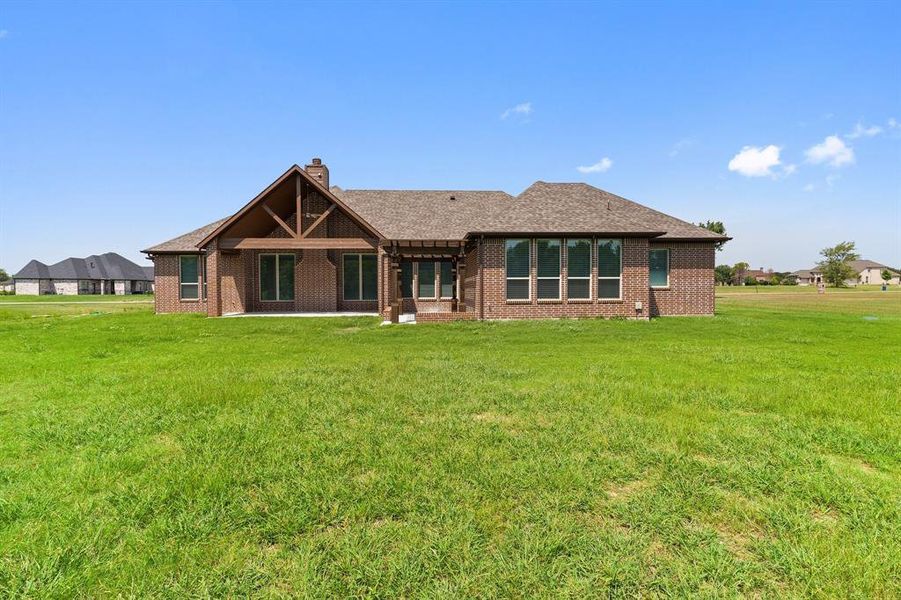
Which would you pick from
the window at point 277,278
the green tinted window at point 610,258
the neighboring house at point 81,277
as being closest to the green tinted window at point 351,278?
the window at point 277,278

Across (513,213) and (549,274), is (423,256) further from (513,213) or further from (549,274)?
(549,274)

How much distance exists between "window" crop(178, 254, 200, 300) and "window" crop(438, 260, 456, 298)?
12241 millimetres

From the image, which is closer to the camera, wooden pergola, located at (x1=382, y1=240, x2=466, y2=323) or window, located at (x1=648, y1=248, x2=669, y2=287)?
wooden pergola, located at (x1=382, y1=240, x2=466, y2=323)

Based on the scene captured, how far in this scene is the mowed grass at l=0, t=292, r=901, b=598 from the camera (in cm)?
233

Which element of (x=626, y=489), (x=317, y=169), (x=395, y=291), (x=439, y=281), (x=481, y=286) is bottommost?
(x=626, y=489)

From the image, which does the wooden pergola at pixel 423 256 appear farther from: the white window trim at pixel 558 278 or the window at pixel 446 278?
the white window trim at pixel 558 278

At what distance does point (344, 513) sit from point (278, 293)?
19.7 m

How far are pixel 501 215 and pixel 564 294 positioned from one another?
4.22 m

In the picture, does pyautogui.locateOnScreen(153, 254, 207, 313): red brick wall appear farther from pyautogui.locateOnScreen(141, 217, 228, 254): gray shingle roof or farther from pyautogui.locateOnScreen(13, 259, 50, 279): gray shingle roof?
pyautogui.locateOnScreen(13, 259, 50, 279): gray shingle roof

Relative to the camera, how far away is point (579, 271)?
1695 cm

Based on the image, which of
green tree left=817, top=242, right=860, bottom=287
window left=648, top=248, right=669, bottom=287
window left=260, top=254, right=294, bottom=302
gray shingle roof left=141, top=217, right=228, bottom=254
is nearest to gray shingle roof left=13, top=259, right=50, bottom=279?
gray shingle roof left=141, top=217, right=228, bottom=254

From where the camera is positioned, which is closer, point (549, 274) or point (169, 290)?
point (549, 274)

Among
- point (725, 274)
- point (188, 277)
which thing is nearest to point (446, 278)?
point (188, 277)

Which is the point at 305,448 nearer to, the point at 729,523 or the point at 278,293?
the point at 729,523
